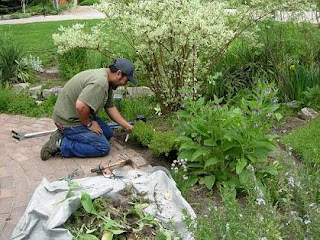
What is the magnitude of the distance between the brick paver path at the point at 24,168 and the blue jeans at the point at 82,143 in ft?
0.20

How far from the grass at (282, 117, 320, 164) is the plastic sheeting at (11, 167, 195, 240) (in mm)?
1493

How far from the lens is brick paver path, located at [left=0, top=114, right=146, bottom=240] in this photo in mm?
3914

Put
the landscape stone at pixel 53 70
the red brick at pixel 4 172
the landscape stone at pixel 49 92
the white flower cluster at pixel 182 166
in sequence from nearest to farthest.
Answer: the white flower cluster at pixel 182 166, the red brick at pixel 4 172, the landscape stone at pixel 49 92, the landscape stone at pixel 53 70

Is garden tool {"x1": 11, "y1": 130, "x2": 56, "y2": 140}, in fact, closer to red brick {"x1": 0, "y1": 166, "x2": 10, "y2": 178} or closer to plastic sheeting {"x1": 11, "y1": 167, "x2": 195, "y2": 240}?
red brick {"x1": 0, "y1": 166, "x2": 10, "y2": 178}

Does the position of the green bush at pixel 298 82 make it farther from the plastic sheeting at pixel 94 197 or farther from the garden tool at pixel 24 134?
the garden tool at pixel 24 134

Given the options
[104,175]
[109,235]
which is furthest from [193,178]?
[109,235]

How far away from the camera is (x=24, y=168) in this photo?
4.71 metres

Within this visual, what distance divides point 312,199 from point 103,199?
1531mm

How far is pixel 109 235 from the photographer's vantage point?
337cm

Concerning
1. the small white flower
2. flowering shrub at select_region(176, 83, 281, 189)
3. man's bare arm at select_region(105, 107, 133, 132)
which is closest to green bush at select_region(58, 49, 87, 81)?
man's bare arm at select_region(105, 107, 133, 132)

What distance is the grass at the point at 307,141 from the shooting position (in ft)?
15.9

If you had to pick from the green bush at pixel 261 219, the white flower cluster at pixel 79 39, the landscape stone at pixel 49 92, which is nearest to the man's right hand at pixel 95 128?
the white flower cluster at pixel 79 39

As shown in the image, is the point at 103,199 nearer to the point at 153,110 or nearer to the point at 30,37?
the point at 153,110

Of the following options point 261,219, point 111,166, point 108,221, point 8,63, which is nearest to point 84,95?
point 111,166
